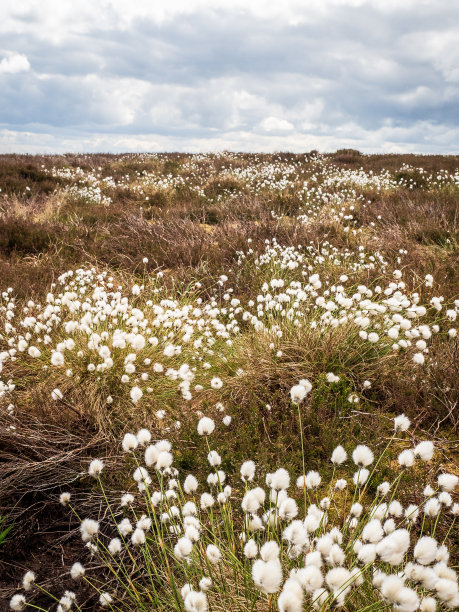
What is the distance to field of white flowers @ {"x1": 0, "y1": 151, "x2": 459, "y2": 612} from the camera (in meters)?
1.29

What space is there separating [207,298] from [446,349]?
310 centimetres

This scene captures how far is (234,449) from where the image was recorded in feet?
8.42

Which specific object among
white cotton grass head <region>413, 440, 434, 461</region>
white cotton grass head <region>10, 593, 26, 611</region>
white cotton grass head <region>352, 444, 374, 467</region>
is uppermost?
white cotton grass head <region>413, 440, 434, 461</region>

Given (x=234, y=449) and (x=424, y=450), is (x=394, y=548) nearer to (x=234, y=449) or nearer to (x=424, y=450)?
(x=424, y=450)

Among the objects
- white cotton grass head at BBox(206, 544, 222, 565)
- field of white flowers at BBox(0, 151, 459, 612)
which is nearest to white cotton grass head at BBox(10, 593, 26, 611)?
field of white flowers at BBox(0, 151, 459, 612)

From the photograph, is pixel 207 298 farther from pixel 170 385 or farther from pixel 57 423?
pixel 57 423

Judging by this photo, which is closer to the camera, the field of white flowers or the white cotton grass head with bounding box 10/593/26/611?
the field of white flowers

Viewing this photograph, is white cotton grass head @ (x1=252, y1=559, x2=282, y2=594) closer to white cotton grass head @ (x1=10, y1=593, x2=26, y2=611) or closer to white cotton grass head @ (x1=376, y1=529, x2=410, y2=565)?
white cotton grass head @ (x1=376, y1=529, x2=410, y2=565)

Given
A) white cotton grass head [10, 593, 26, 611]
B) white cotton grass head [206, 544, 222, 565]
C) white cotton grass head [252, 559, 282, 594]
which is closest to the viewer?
white cotton grass head [252, 559, 282, 594]

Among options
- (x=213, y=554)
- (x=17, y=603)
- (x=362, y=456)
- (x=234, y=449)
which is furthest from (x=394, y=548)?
(x=234, y=449)

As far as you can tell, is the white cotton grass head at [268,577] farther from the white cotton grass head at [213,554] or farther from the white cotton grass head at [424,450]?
the white cotton grass head at [424,450]

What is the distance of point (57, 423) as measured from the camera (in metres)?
2.71

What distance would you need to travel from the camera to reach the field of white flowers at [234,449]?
1294 millimetres

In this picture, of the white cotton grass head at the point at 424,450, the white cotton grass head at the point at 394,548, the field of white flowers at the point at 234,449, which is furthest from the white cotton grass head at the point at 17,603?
the white cotton grass head at the point at 424,450
